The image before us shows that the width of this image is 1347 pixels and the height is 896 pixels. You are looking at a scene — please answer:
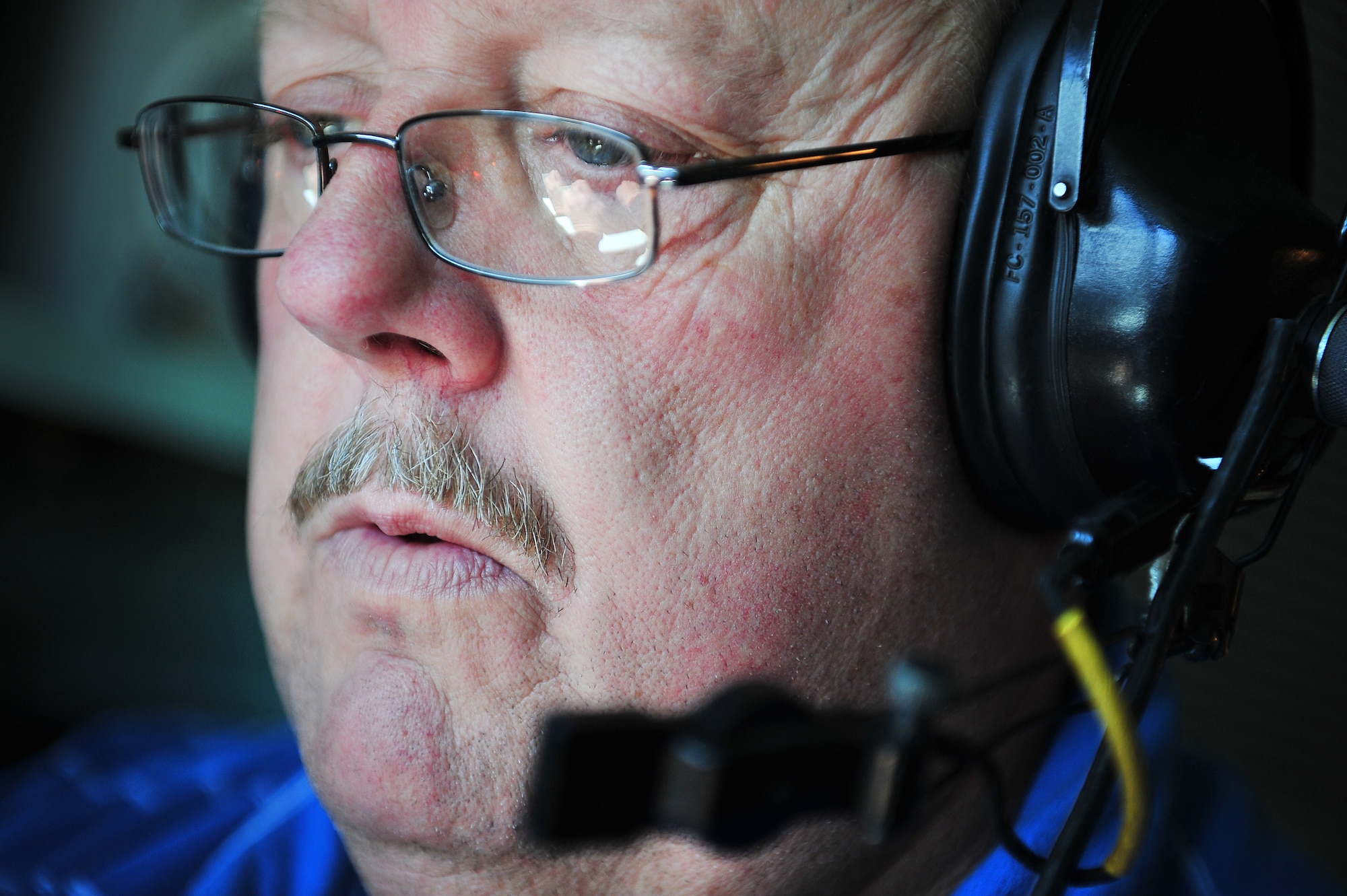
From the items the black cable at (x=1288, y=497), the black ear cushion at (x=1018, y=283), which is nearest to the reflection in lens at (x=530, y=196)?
the black ear cushion at (x=1018, y=283)

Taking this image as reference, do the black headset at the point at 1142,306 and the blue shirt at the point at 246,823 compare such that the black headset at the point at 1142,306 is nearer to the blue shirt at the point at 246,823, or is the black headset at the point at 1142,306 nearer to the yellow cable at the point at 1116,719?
the yellow cable at the point at 1116,719

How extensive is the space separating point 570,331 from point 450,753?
14.7 inches

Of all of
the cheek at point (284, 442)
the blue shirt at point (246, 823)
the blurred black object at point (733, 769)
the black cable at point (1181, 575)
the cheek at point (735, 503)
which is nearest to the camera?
the blurred black object at point (733, 769)

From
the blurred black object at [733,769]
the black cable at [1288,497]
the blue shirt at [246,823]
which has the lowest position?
the blue shirt at [246,823]

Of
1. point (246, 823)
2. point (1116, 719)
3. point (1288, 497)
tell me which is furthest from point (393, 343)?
point (246, 823)

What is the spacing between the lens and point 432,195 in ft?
2.78

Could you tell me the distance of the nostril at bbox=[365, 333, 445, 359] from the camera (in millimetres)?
844

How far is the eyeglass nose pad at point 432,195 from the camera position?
844 mm

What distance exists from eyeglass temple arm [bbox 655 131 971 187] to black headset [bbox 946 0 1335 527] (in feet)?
0.12

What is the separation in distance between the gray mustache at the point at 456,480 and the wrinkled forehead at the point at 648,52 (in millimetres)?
288

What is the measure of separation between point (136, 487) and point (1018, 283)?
2303 millimetres

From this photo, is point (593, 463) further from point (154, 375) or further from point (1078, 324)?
point (154, 375)

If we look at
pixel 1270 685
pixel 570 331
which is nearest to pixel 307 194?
pixel 570 331

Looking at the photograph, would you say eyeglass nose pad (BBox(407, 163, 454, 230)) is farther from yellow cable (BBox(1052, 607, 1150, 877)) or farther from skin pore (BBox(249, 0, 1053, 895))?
yellow cable (BBox(1052, 607, 1150, 877))
